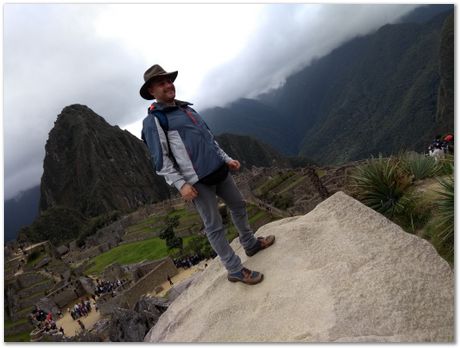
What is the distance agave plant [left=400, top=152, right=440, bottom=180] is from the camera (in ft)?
22.2

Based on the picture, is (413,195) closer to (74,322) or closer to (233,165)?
(233,165)

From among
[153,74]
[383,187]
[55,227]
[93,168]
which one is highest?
[93,168]

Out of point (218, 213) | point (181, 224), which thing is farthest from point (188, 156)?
point (181, 224)

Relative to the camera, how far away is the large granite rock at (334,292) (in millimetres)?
3307

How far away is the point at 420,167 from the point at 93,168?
16689cm

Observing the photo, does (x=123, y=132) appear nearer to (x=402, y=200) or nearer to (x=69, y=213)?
(x=69, y=213)

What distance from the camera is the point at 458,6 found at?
5.48 m

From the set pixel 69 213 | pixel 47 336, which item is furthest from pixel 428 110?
pixel 47 336

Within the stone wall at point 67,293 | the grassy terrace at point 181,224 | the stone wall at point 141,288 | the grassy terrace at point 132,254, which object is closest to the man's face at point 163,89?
the stone wall at point 141,288

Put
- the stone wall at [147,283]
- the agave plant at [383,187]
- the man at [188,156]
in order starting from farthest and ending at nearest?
the stone wall at [147,283]
the agave plant at [383,187]
the man at [188,156]

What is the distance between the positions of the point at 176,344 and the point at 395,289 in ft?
7.98

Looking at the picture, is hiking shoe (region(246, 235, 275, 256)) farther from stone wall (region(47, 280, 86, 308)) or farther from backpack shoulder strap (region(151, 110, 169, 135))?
stone wall (region(47, 280, 86, 308))

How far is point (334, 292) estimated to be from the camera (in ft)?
12.1

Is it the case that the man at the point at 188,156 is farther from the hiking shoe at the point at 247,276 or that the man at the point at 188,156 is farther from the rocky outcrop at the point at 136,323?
the rocky outcrop at the point at 136,323
